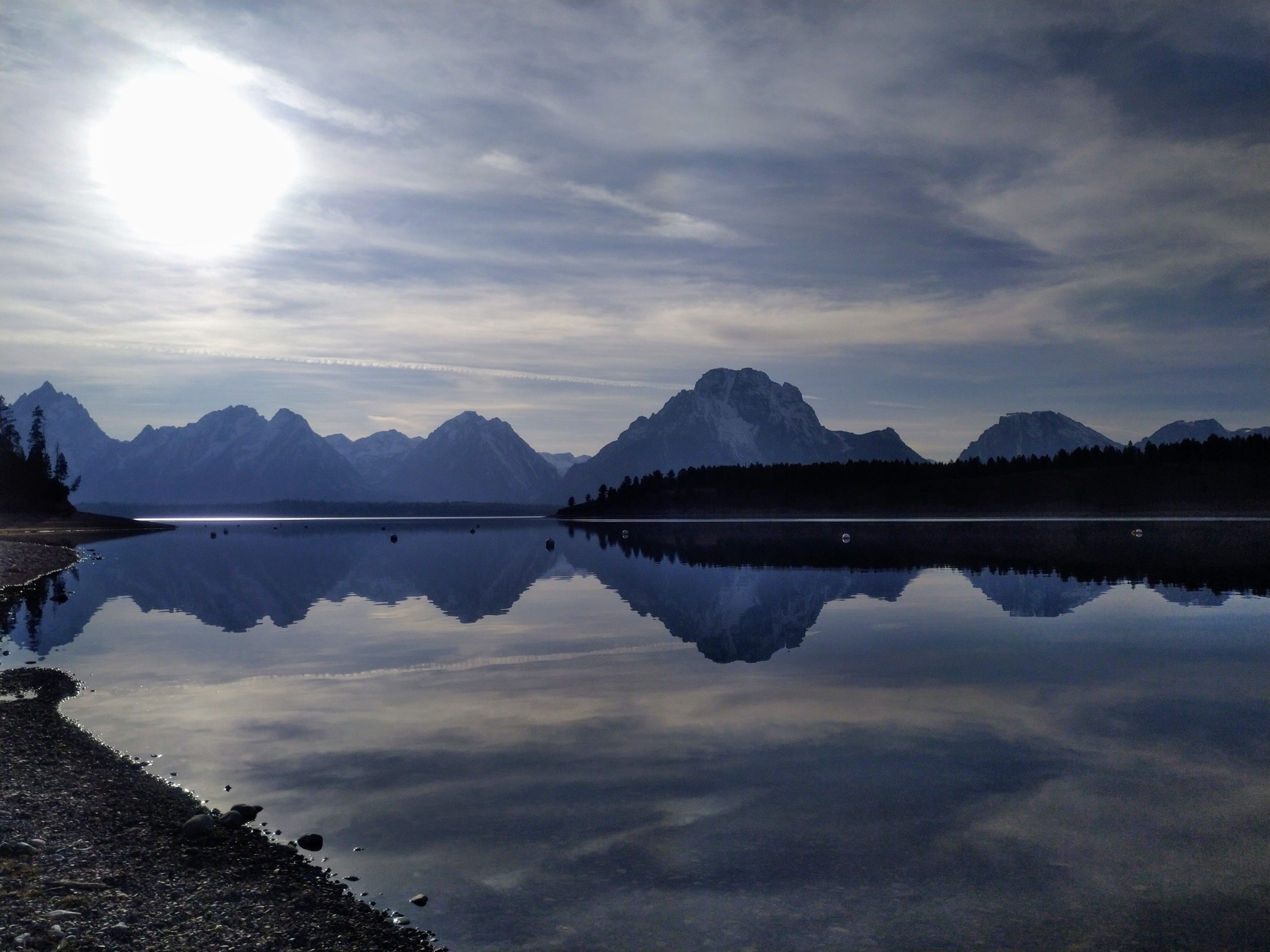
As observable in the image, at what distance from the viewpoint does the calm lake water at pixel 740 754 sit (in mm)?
14398

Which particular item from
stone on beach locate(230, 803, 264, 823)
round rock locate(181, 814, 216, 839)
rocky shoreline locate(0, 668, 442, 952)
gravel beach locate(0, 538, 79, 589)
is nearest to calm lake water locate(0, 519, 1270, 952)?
stone on beach locate(230, 803, 264, 823)

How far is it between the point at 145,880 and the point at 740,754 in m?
13.6

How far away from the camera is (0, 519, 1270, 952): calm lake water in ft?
47.2

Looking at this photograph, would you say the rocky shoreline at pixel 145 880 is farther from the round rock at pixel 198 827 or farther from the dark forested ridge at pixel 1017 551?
the dark forested ridge at pixel 1017 551

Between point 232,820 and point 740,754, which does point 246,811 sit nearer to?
point 232,820

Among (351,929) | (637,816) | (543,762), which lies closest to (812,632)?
(543,762)

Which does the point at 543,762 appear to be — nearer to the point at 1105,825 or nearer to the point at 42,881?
the point at 42,881

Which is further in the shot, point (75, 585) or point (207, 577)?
point (207, 577)

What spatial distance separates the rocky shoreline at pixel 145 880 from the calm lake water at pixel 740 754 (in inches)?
34.1

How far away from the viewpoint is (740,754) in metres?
22.8

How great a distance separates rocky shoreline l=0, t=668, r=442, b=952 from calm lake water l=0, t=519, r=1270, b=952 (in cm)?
87

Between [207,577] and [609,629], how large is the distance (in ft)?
177

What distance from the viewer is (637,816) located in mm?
18266

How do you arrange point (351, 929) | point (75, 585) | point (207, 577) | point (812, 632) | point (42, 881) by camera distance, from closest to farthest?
point (351, 929)
point (42, 881)
point (812, 632)
point (75, 585)
point (207, 577)
